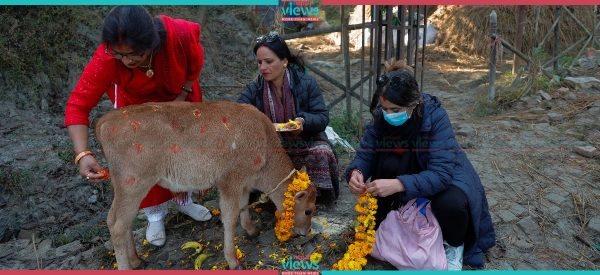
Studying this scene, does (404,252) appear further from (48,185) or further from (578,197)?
(48,185)

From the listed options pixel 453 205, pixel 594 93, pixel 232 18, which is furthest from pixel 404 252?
pixel 232 18

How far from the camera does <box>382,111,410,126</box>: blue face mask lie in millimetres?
3465

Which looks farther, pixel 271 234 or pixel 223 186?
pixel 271 234

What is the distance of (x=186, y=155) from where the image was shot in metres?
3.49

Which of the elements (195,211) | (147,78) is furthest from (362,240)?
(147,78)

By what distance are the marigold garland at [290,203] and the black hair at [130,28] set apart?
166cm

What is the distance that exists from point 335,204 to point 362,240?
1.26 m

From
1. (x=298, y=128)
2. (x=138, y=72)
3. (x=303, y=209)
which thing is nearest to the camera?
(x=138, y=72)

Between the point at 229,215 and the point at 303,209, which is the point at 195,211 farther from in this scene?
the point at 303,209

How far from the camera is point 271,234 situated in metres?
4.30

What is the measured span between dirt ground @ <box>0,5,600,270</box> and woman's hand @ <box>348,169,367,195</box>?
2.16 feet

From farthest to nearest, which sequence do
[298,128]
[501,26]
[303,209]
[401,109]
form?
1. [501,26]
2. [298,128]
3. [303,209]
4. [401,109]

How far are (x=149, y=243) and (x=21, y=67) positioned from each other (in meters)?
3.76

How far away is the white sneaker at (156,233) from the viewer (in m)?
4.14
